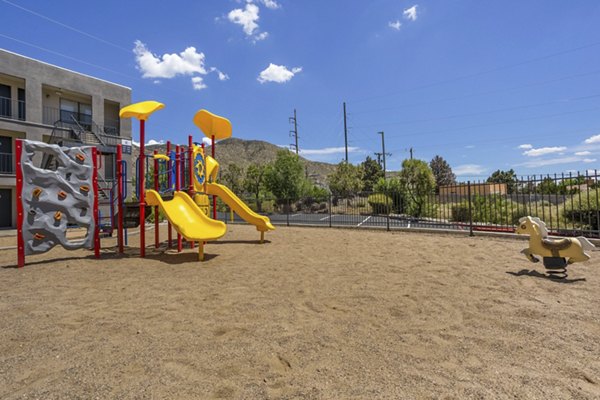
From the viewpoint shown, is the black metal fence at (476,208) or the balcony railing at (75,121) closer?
the black metal fence at (476,208)

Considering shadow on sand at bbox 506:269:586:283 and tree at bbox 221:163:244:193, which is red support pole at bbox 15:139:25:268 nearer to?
shadow on sand at bbox 506:269:586:283

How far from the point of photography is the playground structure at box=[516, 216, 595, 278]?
5824mm

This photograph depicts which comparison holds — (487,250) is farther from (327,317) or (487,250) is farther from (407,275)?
(327,317)

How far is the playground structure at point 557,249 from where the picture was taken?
5824 millimetres

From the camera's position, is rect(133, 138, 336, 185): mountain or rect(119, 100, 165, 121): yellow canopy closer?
rect(119, 100, 165, 121): yellow canopy

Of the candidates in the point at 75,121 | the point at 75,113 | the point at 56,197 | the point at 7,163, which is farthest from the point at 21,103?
the point at 56,197

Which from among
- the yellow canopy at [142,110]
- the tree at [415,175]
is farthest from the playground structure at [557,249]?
the tree at [415,175]

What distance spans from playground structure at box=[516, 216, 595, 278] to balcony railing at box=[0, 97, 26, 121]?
938 inches

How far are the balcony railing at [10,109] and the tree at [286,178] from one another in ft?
64.2

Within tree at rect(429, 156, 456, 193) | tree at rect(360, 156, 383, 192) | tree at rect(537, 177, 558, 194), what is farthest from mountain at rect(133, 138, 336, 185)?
tree at rect(537, 177, 558, 194)

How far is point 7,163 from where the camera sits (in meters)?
17.8

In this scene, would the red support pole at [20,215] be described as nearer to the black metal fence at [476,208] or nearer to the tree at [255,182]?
the black metal fence at [476,208]

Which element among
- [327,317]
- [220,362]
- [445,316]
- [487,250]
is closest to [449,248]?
[487,250]

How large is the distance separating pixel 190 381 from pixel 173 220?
18.6 feet
